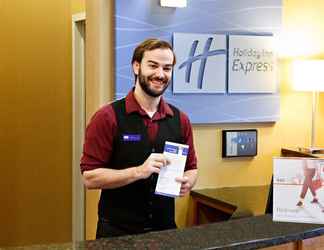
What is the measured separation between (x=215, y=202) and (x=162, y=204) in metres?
0.89

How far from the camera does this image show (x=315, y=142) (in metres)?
3.59

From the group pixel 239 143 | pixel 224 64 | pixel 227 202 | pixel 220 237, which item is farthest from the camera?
pixel 239 143

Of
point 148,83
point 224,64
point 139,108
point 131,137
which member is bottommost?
point 131,137

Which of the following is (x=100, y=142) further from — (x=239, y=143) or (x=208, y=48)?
(x=239, y=143)

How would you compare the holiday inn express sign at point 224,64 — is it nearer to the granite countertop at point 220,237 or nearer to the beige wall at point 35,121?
the beige wall at point 35,121

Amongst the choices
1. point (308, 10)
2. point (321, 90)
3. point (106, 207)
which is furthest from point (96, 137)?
point (308, 10)

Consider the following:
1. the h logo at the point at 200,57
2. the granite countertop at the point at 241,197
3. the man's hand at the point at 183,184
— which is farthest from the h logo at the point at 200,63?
the man's hand at the point at 183,184

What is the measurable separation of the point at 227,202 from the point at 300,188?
54.4 inches

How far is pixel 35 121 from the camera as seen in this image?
4285 mm

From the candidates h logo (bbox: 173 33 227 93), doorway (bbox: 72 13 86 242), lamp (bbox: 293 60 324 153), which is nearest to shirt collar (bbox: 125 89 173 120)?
h logo (bbox: 173 33 227 93)

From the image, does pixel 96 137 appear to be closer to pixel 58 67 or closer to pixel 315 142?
pixel 315 142

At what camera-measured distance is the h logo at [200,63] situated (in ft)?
10.4

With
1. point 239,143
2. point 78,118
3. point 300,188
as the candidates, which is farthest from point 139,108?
point 78,118

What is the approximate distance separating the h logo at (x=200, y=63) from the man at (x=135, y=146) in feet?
3.04
